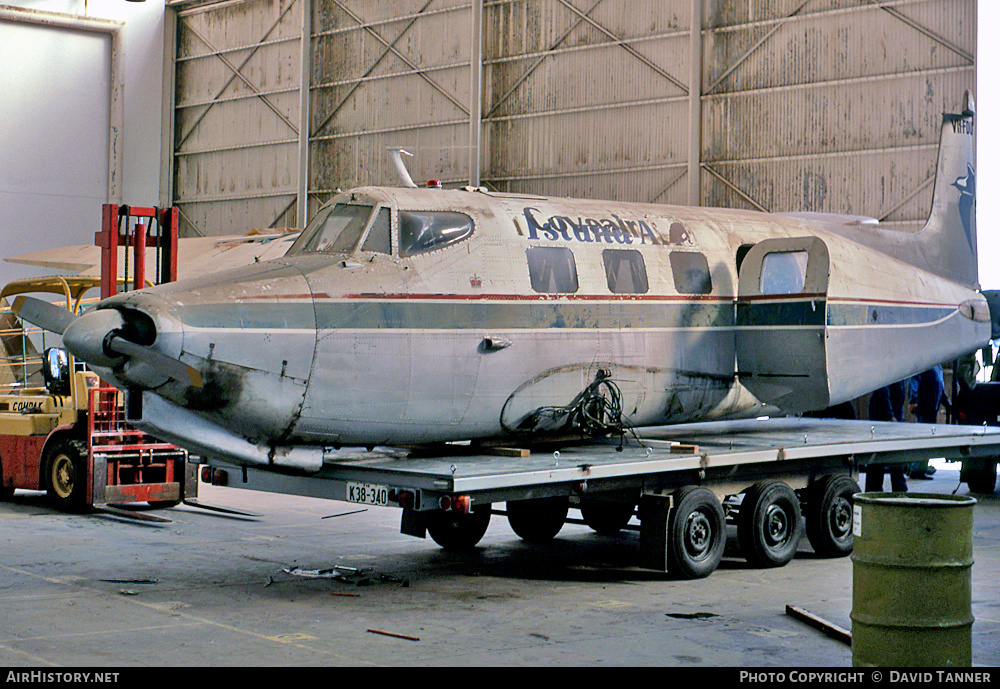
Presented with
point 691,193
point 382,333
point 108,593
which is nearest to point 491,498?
point 382,333

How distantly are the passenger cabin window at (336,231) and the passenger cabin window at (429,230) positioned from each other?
363 mm

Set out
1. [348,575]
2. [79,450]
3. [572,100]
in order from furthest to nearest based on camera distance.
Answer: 1. [572,100]
2. [79,450]
3. [348,575]

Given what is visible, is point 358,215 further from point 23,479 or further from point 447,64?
point 447,64

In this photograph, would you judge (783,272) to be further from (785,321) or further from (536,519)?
(536,519)

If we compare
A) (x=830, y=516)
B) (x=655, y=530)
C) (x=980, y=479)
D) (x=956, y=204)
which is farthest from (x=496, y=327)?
(x=980, y=479)

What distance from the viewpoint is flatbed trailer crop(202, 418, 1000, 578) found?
958cm

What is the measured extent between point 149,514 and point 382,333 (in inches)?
278

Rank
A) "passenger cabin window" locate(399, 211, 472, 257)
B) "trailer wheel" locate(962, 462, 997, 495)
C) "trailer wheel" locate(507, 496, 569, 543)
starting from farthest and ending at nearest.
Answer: "trailer wheel" locate(962, 462, 997, 495)
"trailer wheel" locate(507, 496, 569, 543)
"passenger cabin window" locate(399, 211, 472, 257)

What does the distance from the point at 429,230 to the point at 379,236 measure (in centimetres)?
49

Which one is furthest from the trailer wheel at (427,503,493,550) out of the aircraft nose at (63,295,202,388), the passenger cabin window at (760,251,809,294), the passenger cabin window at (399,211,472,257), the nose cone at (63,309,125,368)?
the nose cone at (63,309,125,368)

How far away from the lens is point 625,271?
11.6 metres

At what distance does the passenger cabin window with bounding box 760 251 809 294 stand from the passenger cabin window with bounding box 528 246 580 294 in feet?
8.15

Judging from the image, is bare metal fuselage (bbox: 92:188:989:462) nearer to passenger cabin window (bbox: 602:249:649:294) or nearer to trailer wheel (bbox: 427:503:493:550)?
Answer: passenger cabin window (bbox: 602:249:649:294)

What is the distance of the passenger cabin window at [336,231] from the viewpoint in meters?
10.2
